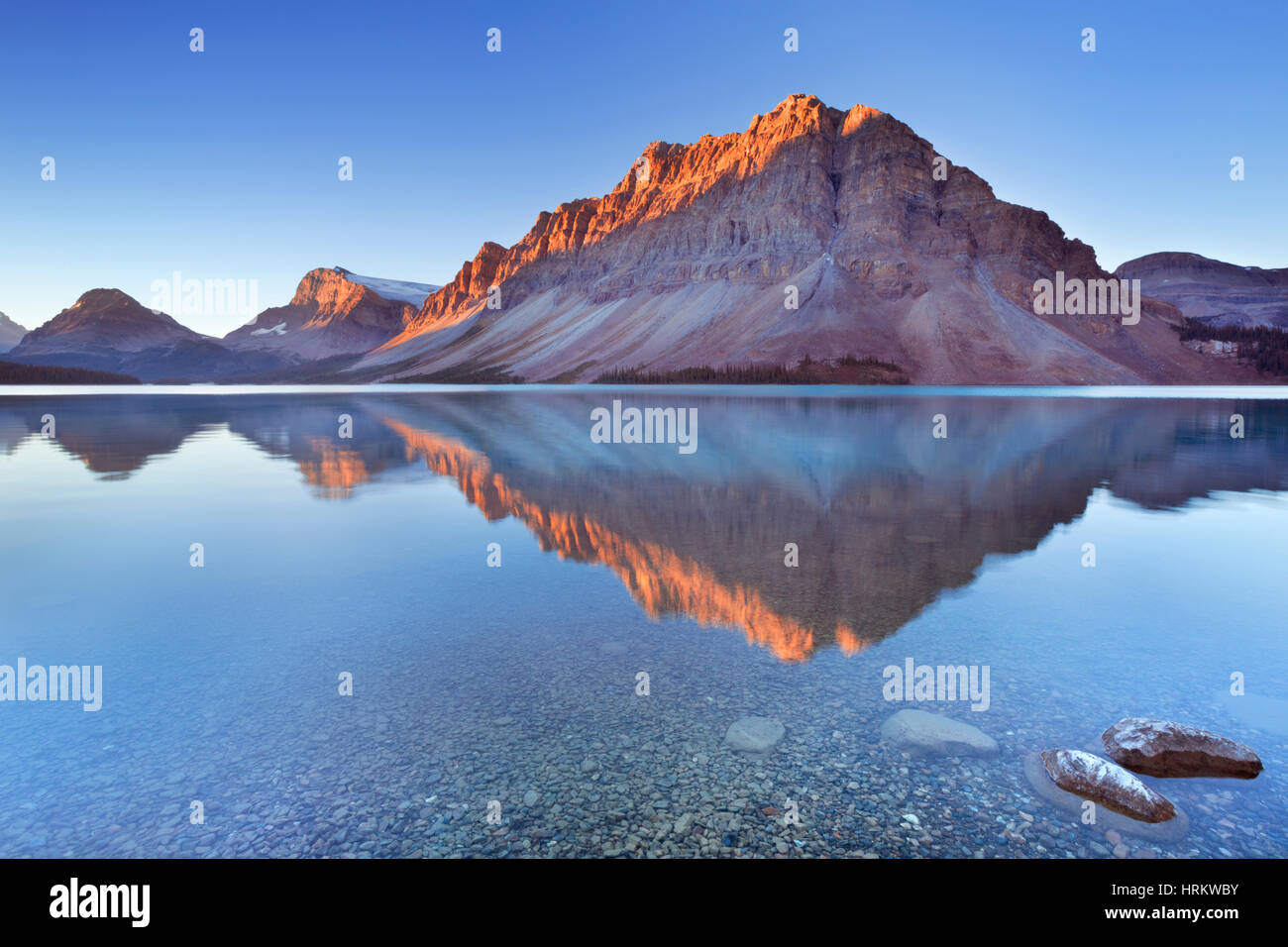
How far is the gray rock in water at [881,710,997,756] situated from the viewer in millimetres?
7043

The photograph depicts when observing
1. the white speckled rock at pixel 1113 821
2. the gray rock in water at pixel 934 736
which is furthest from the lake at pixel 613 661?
→ the gray rock in water at pixel 934 736

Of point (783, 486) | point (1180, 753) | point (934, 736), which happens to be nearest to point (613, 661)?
point (934, 736)

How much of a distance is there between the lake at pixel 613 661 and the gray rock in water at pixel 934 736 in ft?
0.53

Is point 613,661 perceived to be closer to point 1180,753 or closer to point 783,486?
point 1180,753

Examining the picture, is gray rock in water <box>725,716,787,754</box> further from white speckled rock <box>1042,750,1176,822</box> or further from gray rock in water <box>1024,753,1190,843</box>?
white speckled rock <box>1042,750,1176,822</box>

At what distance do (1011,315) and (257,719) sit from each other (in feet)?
647

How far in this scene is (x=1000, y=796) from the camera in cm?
620

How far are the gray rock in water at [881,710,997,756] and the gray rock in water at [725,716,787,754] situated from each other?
3.80 feet

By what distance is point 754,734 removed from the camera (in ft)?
24.0

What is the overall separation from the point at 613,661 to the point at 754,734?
2490 millimetres

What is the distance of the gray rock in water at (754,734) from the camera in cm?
708

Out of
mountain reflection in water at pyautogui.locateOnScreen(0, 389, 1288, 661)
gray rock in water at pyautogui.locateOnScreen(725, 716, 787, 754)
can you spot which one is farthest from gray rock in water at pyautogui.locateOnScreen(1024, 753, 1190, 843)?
mountain reflection in water at pyautogui.locateOnScreen(0, 389, 1288, 661)

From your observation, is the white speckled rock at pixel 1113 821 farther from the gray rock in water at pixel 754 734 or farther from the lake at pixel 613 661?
the gray rock in water at pixel 754 734
